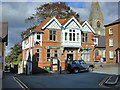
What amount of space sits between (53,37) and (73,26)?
4.36 m

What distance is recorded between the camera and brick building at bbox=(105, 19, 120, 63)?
4066 centimetres

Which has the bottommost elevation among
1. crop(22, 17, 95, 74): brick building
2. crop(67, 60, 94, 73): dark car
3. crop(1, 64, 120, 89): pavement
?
crop(1, 64, 120, 89): pavement

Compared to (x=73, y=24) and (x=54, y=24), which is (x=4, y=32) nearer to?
(x=54, y=24)

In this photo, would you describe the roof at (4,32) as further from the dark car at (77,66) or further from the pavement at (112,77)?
the pavement at (112,77)

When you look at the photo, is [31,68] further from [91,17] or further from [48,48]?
[91,17]

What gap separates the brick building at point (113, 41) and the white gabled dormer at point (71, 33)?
943 cm

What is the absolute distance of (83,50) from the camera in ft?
124

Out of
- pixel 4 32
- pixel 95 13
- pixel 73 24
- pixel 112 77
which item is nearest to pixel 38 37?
pixel 73 24

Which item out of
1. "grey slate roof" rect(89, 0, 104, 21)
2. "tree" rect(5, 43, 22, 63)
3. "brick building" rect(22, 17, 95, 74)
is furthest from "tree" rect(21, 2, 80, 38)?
"grey slate roof" rect(89, 0, 104, 21)

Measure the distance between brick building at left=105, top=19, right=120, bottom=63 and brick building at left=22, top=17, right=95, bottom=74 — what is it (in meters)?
7.64

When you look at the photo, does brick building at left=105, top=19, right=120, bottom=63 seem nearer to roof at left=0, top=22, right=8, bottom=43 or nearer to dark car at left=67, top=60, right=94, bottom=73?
dark car at left=67, top=60, right=94, bottom=73

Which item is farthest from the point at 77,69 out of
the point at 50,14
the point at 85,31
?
the point at 50,14

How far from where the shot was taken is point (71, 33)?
3603 cm

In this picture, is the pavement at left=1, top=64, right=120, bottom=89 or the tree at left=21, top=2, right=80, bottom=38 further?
the tree at left=21, top=2, right=80, bottom=38
